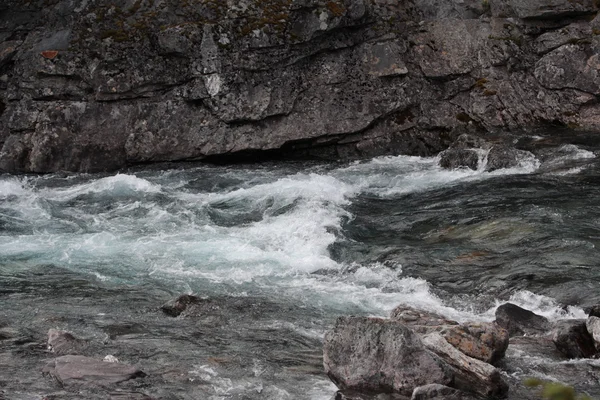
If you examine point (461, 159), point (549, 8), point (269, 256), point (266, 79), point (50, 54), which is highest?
point (549, 8)

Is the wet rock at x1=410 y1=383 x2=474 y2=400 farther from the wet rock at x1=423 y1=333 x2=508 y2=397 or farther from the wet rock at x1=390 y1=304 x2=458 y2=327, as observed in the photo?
the wet rock at x1=390 y1=304 x2=458 y2=327

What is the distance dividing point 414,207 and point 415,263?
14.4ft

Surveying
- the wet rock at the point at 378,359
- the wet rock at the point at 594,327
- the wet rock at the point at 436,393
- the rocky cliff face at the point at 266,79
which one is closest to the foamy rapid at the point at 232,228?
the rocky cliff face at the point at 266,79

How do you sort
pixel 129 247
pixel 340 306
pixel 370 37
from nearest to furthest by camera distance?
pixel 340 306
pixel 129 247
pixel 370 37

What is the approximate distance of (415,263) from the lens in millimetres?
14977

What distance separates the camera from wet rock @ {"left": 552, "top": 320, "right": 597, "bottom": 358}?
1008cm

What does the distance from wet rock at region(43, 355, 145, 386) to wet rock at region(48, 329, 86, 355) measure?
642mm

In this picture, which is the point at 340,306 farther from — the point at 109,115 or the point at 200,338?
the point at 109,115

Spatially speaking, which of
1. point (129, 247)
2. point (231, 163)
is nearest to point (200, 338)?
point (129, 247)

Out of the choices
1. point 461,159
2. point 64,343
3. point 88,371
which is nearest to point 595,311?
point 88,371

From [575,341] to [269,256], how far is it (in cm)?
731

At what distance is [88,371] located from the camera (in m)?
9.22

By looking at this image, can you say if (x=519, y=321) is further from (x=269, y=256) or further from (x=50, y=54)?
(x=50, y=54)

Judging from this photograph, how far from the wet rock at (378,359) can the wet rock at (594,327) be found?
8.64 ft
